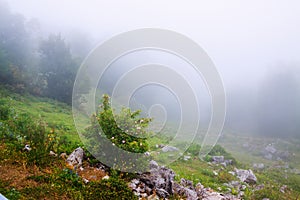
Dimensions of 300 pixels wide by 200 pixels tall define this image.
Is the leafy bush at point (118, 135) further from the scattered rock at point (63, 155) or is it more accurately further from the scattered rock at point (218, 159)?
the scattered rock at point (218, 159)

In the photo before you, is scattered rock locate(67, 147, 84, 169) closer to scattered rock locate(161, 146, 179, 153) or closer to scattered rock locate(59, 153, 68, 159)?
scattered rock locate(59, 153, 68, 159)

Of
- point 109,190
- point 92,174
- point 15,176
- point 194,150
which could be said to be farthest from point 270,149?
point 15,176

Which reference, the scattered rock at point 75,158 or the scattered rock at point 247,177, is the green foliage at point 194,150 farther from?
the scattered rock at point 75,158

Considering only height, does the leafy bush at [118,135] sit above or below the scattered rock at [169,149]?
above

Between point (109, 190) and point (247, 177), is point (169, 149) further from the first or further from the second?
point (247, 177)

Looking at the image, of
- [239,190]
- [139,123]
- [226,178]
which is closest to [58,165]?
[139,123]

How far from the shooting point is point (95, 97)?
8250mm

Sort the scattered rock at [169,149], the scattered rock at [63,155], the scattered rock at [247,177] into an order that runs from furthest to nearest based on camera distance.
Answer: the scattered rock at [247,177], the scattered rock at [63,155], the scattered rock at [169,149]

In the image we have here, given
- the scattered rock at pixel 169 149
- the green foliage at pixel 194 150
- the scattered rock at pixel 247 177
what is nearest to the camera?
the scattered rock at pixel 169 149

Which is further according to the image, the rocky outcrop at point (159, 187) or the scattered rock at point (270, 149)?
the scattered rock at point (270, 149)

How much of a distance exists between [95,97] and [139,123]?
4.33 feet

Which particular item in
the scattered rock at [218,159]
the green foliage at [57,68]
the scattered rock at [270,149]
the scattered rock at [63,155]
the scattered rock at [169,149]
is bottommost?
the scattered rock at [169,149]

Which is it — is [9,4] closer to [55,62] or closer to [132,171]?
[55,62]

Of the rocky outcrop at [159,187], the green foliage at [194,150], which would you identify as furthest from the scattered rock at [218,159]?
the rocky outcrop at [159,187]
